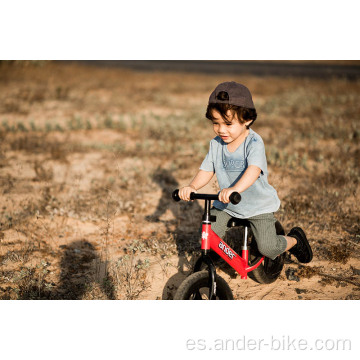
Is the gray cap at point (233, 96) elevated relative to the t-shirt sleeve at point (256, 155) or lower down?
elevated

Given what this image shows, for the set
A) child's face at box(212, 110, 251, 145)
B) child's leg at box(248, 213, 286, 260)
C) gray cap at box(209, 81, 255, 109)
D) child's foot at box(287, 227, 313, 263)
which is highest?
gray cap at box(209, 81, 255, 109)

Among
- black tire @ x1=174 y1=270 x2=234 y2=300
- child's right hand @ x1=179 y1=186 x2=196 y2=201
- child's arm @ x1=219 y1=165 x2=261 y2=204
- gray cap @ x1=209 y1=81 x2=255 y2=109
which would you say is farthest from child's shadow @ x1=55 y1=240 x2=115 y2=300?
gray cap @ x1=209 y1=81 x2=255 y2=109

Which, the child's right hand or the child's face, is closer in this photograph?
the child's right hand

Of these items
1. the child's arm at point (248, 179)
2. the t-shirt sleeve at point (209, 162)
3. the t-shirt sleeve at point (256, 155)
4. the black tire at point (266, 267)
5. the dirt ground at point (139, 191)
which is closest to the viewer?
the child's arm at point (248, 179)

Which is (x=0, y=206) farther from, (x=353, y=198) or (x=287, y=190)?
(x=353, y=198)

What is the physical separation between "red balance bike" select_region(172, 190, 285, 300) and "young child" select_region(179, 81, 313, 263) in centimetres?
14

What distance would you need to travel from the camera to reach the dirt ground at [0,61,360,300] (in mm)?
4273

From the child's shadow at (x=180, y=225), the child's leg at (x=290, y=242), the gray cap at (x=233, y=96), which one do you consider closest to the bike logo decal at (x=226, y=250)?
the child's leg at (x=290, y=242)

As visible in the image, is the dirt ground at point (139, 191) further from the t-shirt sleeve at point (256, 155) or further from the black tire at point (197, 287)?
the t-shirt sleeve at point (256, 155)

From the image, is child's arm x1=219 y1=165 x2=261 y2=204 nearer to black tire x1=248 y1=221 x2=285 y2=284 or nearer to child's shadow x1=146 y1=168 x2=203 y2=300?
black tire x1=248 y1=221 x2=285 y2=284

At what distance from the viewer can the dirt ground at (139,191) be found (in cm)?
427

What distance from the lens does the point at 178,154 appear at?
859 centimetres

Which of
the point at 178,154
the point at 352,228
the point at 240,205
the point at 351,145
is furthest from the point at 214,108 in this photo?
the point at 351,145

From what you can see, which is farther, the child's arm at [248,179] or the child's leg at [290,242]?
the child's leg at [290,242]
